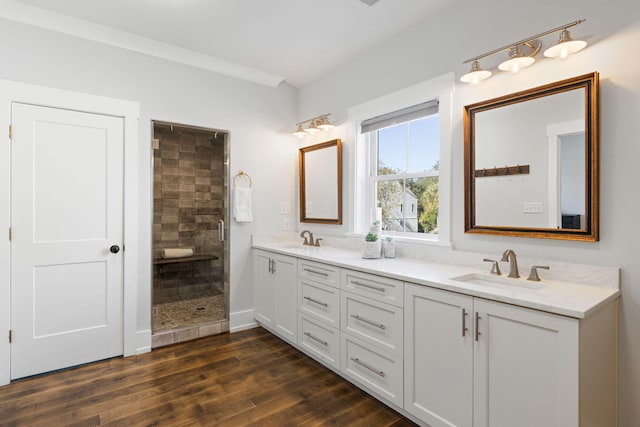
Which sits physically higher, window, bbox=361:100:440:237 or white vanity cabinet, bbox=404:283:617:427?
A: window, bbox=361:100:440:237

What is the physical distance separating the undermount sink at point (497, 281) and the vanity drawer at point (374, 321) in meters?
0.43

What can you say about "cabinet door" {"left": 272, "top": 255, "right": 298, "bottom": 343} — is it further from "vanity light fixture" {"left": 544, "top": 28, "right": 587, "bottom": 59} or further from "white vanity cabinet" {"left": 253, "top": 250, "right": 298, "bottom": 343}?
"vanity light fixture" {"left": 544, "top": 28, "right": 587, "bottom": 59}

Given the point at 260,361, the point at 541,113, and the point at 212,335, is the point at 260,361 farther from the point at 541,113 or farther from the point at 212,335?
the point at 541,113

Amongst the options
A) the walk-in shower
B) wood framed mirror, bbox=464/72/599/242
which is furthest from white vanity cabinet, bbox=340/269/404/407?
the walk-in shower

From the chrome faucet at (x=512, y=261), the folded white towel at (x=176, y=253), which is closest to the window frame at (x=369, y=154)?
the chrome faucet at (x=512, y=261)

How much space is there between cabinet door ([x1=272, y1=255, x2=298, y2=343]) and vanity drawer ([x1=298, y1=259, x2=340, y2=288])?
10 cm

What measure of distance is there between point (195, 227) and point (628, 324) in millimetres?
4823

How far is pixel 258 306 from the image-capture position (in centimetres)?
348

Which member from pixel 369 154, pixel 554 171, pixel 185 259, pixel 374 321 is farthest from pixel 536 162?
pixel 185 259

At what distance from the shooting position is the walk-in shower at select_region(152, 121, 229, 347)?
470cm

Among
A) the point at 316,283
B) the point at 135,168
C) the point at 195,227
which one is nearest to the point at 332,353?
the point at 316,283

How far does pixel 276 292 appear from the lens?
3152 mm

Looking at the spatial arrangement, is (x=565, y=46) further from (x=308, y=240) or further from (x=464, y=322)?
(x=308, y=240)

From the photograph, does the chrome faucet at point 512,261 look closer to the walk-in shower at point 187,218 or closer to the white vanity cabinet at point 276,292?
the white vanity cabinet at point 276,292
